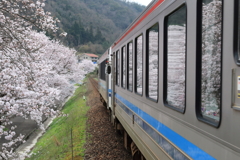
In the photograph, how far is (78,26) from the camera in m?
86.9

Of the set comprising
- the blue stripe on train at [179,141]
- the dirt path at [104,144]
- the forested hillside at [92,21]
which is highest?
the forested hillside at [92,21]

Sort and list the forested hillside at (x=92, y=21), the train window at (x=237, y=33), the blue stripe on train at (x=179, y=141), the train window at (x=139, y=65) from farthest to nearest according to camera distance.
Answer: the forested hillside at (x=92, y=21)
the train window at (x=139, y=65)
the blue stripe on train at (x=179, y=141)
the train window at (x=237, y=33)

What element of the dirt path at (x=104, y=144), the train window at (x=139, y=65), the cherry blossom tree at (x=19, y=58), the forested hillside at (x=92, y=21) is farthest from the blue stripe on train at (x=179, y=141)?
the forested hillside at (x=92, y=21)

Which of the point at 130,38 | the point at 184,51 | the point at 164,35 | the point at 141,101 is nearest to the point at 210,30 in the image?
the point at 184,51

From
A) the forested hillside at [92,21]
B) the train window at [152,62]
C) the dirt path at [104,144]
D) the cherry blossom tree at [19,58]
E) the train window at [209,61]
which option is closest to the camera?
the train window at [209,61]

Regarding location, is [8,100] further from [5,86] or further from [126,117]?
[126,117]

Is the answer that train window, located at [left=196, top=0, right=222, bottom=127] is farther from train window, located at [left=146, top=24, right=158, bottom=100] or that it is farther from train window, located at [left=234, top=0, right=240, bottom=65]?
train window, located at [left=146, top=24, right=158, bottom=100]

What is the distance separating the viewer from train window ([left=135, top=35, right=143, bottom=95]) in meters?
4.67

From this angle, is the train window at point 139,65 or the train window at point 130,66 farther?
the train window at point 130,66

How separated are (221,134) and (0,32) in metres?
5.11

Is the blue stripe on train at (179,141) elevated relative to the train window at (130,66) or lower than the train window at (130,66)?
lower

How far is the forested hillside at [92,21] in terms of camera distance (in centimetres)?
8606

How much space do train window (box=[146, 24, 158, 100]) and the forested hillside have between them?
212 ft

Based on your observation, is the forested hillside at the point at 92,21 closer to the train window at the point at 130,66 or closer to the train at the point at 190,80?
the train window at the point at 130,66
